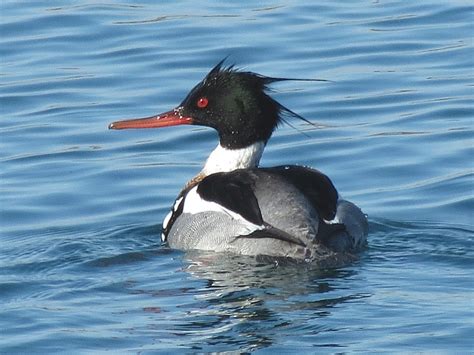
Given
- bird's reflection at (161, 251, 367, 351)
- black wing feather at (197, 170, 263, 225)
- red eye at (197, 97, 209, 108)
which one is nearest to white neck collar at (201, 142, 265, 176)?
red eye at (197, 97, 209, 108)

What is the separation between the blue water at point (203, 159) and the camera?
8891mm

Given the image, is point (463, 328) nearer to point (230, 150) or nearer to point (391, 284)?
point (391, 284)

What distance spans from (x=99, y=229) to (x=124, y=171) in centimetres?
152

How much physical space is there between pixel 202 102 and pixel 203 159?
1636 millimetres

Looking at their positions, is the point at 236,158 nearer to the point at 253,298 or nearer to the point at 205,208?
the point at 205,208

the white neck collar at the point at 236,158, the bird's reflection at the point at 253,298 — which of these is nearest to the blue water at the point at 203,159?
the bird's reflection at the point at 253,298

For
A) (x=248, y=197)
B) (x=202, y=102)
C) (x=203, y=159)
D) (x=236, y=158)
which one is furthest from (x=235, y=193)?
(x=203, y=159)

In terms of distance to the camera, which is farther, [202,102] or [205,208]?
[202,102]

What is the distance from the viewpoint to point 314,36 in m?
16.6

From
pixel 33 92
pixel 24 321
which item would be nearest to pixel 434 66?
pixel 33 92

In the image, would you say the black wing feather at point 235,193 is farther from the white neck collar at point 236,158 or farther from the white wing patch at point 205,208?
the white neck collar at point 236,158

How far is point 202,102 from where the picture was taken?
11.5 meters

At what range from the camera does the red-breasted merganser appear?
10.1 metres

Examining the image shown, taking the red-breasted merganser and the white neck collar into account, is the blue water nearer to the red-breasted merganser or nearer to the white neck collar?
the red-breasted merganser
